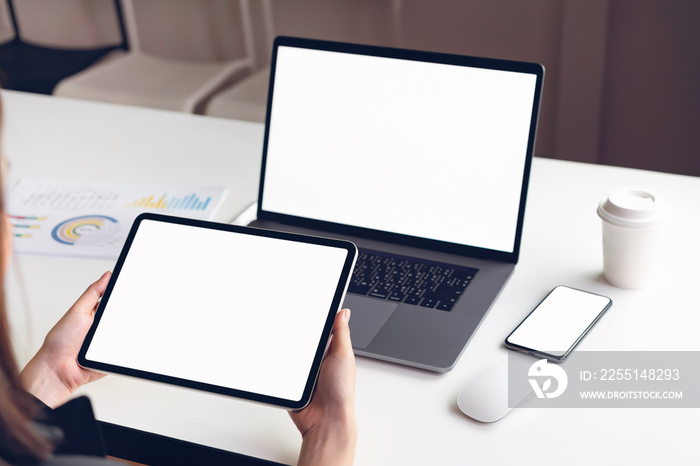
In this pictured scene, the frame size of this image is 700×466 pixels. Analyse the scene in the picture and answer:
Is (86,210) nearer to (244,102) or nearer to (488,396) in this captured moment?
(488,396)

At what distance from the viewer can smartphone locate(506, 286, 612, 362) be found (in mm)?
850

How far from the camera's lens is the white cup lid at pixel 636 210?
898mm

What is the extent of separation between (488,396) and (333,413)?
0.57ft

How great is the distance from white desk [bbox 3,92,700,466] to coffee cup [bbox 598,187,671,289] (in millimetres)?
23

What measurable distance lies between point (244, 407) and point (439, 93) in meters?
0.49

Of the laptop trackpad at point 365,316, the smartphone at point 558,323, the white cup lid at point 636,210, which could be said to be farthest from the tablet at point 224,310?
the white cup lid at point 636,210

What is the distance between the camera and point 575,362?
0.84 meters

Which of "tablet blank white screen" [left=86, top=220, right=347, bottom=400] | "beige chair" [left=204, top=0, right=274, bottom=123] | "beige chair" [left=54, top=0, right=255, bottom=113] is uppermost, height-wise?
"tablet blank white screen" [left=86, top=220, right=347, bottom=400]

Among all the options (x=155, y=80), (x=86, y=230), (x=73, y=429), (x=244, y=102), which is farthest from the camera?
(x=155, y=80)

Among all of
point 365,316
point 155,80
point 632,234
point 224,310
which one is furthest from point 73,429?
point 155,80

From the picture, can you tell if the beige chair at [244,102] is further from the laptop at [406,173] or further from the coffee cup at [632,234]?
the coffee cup at [632,234]

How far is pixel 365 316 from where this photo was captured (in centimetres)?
91

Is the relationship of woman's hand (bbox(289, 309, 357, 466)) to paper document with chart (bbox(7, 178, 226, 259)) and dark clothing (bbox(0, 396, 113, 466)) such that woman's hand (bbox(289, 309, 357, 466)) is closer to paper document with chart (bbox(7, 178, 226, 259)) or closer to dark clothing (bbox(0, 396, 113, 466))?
dark clothing (bbox(0, 396, 113, 466))

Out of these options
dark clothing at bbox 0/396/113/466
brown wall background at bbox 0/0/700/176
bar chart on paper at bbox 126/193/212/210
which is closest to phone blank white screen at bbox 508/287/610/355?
dark clothing at bbox 0/396/113/466
